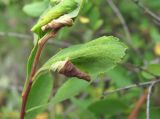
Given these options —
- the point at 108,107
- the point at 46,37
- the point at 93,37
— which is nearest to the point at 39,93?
the point at 46,37

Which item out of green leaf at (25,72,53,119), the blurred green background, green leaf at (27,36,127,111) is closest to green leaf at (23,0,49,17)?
the blurred green background

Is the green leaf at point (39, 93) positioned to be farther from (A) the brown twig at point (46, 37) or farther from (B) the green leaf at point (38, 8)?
(B) the green leaf at point (38, 8)

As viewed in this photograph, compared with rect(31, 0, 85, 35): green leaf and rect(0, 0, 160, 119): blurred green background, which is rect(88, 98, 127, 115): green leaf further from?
rect(31, 0, 85, 35): green leaf

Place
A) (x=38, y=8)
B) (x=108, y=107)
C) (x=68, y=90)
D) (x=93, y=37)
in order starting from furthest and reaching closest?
1. (x=93, y=37)
2. (x=108, y=107)
3. (x=38, y=8)
4. (x=68, y=90)

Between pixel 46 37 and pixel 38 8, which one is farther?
pixel 38 8

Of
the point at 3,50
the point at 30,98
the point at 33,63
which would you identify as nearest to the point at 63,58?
the point at 33,63

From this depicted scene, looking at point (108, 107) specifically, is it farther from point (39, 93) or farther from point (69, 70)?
point (69, 70)

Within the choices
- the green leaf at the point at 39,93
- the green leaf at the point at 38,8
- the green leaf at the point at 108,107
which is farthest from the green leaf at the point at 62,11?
the green leaf at the point at 108,107
